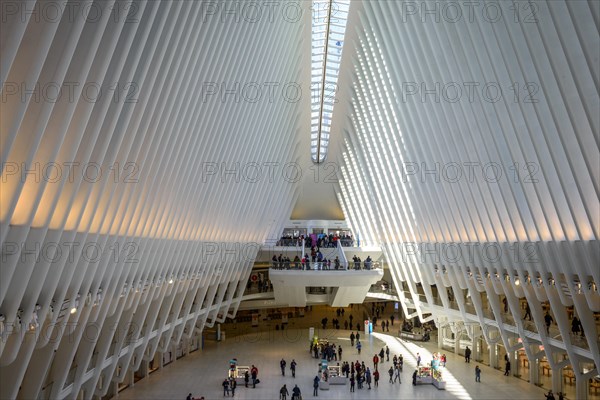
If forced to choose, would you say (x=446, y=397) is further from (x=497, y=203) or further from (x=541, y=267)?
(x=497, y=203)

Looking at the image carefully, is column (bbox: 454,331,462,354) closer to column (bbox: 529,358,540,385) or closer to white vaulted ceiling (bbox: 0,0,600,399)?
white vaulted ceiling (bbox: 0,0,600,399)

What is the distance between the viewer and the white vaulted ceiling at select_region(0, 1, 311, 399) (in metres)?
8.23

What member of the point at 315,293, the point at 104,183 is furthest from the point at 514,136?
the point at 315,293

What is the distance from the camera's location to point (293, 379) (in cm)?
2666

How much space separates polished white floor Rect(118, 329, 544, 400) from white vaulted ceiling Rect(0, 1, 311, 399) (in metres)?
2.03

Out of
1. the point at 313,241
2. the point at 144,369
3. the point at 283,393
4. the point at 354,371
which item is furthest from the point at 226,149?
the point at 313,241

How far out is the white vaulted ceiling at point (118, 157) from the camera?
8.23 metres

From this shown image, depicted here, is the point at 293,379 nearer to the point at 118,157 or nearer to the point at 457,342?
the point at 457,342

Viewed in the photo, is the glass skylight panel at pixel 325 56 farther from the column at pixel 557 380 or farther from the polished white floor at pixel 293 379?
the column at pixel 557 380

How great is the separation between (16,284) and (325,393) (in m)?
17.2

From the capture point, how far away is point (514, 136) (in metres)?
16.0

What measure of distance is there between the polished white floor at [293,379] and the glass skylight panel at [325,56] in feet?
50.4

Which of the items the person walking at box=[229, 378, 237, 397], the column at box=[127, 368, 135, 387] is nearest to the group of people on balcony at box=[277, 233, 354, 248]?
the person walking at box=[229, 378, 237, 397]

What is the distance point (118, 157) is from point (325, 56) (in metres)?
19.1
